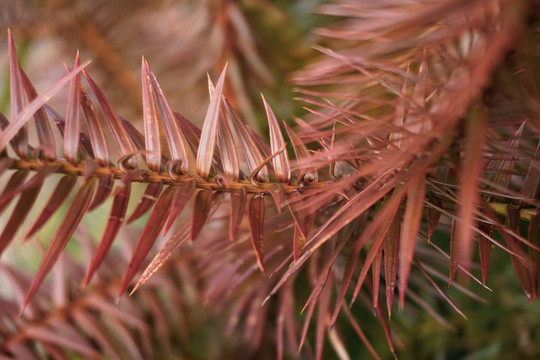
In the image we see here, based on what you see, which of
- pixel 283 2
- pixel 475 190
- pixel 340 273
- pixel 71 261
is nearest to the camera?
pixel 475 190

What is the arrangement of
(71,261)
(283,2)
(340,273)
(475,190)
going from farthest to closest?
(283,2), (71,261), (340,273), (475,190)

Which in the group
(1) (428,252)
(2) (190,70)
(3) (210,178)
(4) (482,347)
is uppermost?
(2) (190,70)

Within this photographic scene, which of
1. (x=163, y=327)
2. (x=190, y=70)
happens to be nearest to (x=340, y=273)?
(x=163, y=327)

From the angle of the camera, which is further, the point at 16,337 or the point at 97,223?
the point at 97,223

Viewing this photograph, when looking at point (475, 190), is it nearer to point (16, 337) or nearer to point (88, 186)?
point (88, 186)

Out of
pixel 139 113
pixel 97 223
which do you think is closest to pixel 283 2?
pixel 139 113

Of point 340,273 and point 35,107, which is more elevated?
point 35,107
